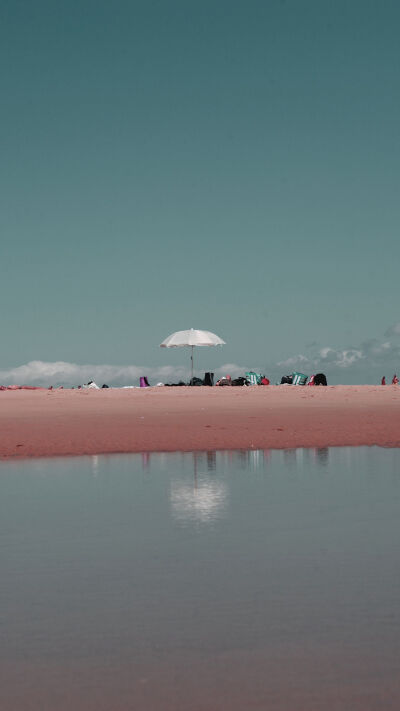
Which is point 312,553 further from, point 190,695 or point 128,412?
point 128,412

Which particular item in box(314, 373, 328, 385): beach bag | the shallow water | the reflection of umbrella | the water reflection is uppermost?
the reflection of umbrella

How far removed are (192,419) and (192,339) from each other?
18342mm

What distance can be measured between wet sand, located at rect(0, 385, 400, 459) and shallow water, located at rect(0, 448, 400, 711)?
19.2 feet

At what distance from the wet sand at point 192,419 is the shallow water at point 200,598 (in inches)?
230

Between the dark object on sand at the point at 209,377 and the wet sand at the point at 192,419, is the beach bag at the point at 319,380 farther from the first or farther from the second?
the dark object on sand at the point at 209,377

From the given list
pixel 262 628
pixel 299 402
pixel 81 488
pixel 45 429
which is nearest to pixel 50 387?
Answer: pixel 299 402

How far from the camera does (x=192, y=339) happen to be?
38.8 m

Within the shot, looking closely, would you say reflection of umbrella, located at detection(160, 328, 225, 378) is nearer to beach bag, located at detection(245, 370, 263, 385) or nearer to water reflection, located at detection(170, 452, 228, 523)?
beach bag, located at detection(245, 370, 263, 385)

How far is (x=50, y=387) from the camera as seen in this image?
36469 mm

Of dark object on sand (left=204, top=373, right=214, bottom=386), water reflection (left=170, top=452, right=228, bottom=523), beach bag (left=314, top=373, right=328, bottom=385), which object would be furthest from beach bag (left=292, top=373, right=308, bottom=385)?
water reflection (left=170, top=452, right=228, bottom=523)

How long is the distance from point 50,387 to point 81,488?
27404 mm

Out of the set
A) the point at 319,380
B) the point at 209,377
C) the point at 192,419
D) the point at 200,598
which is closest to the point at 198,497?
the point at 200,598

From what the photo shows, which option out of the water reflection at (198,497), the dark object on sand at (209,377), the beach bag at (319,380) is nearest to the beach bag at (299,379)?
the beach bag at (319,380)

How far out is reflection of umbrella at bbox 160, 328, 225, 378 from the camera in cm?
3853
